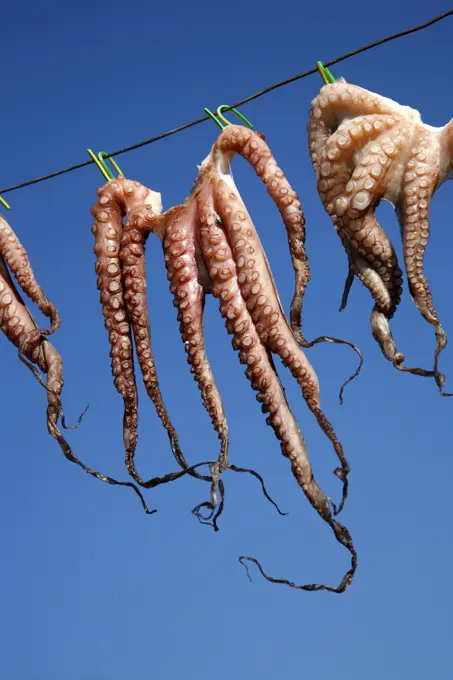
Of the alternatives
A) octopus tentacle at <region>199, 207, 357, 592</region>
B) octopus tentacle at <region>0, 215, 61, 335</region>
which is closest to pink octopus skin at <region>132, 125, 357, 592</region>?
octopus tentacle at <region>199, 207, 357, 592</region>

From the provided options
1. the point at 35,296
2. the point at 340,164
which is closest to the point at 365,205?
the point at 340,164

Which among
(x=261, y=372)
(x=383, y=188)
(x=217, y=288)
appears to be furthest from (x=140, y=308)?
(x=383, y=188)

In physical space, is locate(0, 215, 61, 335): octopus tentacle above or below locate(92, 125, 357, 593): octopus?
above

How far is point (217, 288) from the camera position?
3.12 metres

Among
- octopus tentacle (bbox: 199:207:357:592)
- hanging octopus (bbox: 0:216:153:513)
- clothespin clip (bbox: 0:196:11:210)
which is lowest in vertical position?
octopus tentacle (bbox: 199:207:357:592)

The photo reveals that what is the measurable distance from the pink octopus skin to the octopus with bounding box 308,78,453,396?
175 mm

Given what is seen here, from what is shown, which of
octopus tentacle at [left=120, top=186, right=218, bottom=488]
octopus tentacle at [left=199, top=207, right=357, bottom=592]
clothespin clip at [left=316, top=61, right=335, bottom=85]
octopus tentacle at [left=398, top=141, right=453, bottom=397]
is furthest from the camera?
octopus tentacle at [left=120, top=186, right=218, bottom=488]

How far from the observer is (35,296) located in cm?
369

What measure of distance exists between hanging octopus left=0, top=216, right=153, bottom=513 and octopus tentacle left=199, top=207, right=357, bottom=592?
0.79 metres

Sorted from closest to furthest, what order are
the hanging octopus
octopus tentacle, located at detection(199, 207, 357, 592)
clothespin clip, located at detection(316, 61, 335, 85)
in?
1. octopus tentacle, located at detection(199, 207, 357, 592)
2. clothespin clip, located at detection(316, 61, 335, 85)
3. the hanging octopus

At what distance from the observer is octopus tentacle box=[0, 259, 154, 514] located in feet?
11.2

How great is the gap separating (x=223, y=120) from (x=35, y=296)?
988mm

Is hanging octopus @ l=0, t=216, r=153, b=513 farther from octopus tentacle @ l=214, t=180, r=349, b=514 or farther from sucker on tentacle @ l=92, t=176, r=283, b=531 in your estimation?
octopus tentacle @ l=214, t=180, r=349, b=514

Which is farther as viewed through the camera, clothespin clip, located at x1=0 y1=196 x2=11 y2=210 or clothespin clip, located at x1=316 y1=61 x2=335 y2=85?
clothespin clip, located at x1=0 y1=196 x2=11 y2=210
